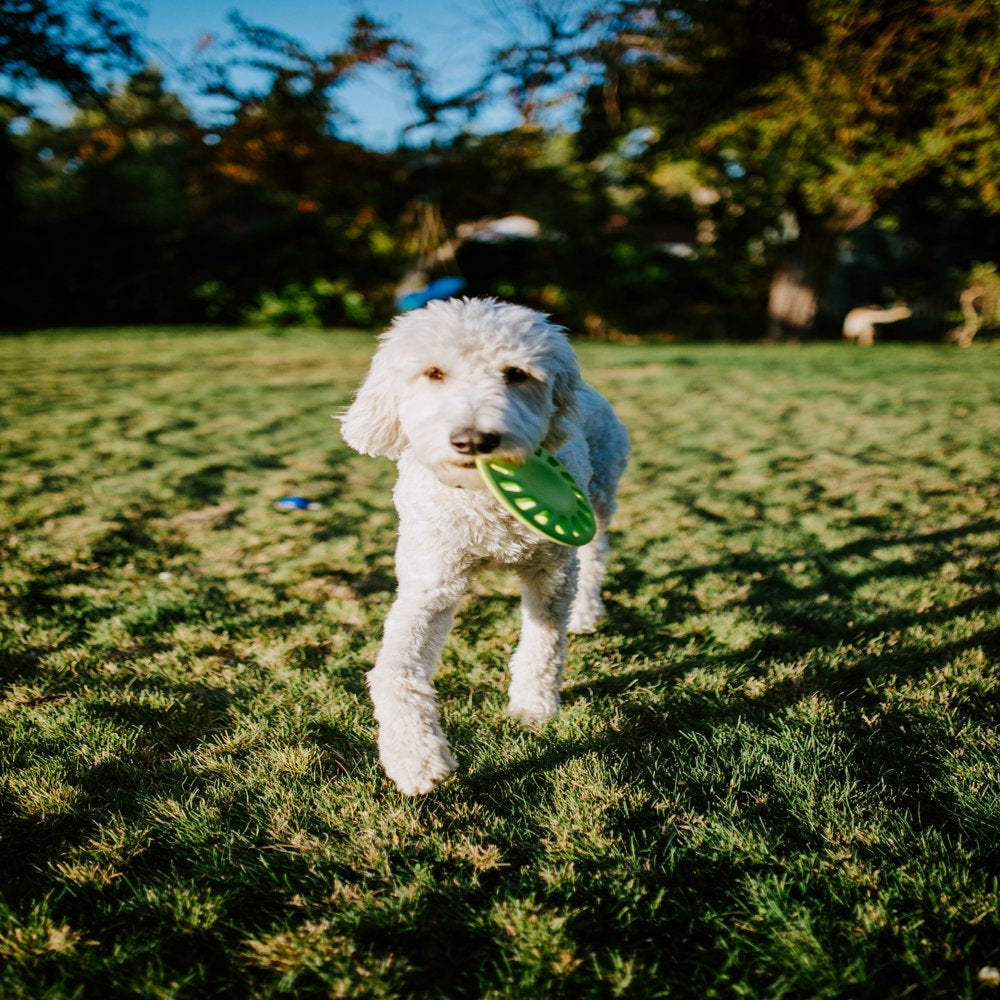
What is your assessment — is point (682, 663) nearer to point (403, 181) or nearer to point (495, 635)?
point (495, 635)

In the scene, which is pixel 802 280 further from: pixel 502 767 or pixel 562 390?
pixel 502 767

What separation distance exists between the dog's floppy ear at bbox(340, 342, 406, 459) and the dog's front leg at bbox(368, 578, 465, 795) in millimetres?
605

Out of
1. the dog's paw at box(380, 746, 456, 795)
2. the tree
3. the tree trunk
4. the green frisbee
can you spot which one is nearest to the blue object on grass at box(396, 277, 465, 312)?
the tree

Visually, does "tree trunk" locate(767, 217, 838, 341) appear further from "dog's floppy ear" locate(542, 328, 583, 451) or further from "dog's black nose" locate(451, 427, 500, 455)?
"dog's black nose" locate(451, 427, 500, 455)

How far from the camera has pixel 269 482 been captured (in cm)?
597

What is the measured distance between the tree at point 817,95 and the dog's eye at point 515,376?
13.5 meters

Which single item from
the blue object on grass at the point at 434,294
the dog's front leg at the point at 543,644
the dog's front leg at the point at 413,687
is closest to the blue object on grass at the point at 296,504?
the dog's front leg at the point at 413,687

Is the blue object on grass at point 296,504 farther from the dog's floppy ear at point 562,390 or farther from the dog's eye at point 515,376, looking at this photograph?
the dog's eye at point 515,376

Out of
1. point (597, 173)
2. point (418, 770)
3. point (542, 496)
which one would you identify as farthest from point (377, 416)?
point (597, 173)

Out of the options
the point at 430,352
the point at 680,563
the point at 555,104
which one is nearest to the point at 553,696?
the point at 430,352

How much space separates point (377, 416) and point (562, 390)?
0.77 m

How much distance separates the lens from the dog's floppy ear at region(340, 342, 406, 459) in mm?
2594

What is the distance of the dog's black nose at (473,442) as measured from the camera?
6.97ft

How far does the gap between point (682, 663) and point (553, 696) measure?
0.77m
